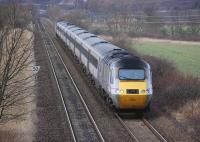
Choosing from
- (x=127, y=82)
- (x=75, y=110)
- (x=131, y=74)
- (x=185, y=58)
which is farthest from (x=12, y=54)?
(x=185, y=58)

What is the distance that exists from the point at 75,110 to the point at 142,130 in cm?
473

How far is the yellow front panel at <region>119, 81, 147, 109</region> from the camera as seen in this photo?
21531 millimetres

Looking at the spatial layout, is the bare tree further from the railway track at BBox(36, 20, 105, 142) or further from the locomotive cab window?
the locomotive cab window

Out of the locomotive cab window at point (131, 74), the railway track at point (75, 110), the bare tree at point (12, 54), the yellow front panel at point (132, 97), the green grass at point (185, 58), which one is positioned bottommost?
the green grass at point (185, 58)

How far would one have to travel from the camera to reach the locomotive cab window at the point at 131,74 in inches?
862

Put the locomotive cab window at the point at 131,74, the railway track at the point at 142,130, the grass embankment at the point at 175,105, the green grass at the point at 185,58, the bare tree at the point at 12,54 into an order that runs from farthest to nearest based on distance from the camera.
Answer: the green grass at the point at 185,58
the locomotive cab window at the point at 131,74
the grass embankment at the point at 175,105
the railway track at the point at 142,130
the bare tree at the point at 12,54

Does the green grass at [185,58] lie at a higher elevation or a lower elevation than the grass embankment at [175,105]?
lower

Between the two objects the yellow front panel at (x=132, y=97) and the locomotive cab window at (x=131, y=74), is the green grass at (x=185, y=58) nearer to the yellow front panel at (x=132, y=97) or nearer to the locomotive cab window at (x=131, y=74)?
the locomotive cab window at (x=131, y=74)

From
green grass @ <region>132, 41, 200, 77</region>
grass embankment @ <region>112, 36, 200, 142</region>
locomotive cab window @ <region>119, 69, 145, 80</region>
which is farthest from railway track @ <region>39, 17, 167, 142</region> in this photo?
green grass @ <region>132, 41, 200, 77</region>

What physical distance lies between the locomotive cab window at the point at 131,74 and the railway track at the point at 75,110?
244cm

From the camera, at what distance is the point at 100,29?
78812 millimetres

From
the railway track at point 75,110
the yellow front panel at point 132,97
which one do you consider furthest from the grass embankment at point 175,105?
the railway track at point 75,110

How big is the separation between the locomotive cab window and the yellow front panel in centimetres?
22

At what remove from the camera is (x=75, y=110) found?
2420 cm
